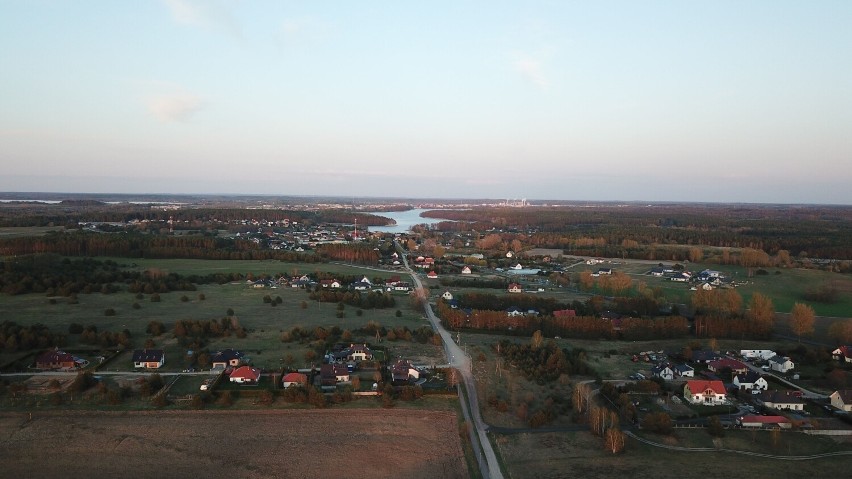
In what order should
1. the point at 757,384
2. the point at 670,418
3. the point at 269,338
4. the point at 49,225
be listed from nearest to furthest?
the point at 670,418 < the point at 757,384 < the point at 269,338 < the point at 49,225

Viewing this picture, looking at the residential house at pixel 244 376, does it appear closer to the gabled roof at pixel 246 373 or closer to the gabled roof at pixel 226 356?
the gabled roof at pixel 246 373

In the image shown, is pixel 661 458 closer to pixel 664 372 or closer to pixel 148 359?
pixel 664 372

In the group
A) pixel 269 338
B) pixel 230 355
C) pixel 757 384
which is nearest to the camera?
pixel 757 384

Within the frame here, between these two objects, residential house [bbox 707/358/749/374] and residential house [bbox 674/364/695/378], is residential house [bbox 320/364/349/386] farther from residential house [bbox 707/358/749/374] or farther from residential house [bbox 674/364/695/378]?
residential house [bbox 707/358/749/374]

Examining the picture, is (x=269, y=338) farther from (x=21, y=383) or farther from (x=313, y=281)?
(x=313, y=281)

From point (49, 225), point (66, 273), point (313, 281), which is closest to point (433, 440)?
point (313, 281)

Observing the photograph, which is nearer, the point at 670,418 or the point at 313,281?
the point at 670,418

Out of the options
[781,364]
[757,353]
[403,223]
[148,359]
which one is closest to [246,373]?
[148,359]
